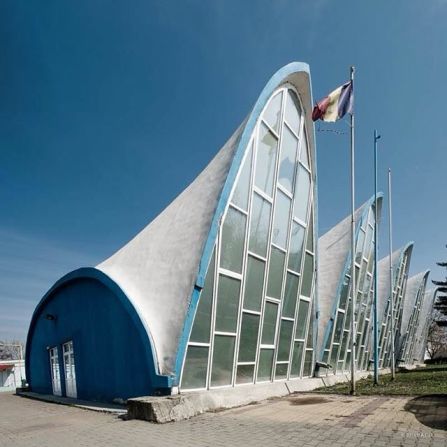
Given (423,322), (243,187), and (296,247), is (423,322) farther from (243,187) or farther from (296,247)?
(243,187)

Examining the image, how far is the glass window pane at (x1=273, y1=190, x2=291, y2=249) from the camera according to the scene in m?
15.4

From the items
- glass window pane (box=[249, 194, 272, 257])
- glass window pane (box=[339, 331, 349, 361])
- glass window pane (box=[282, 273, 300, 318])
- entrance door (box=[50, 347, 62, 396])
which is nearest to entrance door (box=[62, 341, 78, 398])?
entrance door (box=[50, 347, 62, 396])

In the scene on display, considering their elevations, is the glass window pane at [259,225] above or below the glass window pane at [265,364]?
above

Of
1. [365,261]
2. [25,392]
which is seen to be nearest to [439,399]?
[365,261]

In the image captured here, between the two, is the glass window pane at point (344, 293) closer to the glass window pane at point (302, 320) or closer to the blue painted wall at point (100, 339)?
the glass window pane at point (302, 320)

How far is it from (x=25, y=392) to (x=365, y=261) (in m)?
19.8

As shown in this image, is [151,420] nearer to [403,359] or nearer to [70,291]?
[70,291]

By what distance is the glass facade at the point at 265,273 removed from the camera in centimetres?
1208

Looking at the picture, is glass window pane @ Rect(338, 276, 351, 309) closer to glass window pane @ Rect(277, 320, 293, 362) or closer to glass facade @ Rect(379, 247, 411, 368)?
glass window pane @ Rect(277, 320, 293, 362)

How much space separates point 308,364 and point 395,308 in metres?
20.7

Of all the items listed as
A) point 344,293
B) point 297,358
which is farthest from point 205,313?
point 344,293

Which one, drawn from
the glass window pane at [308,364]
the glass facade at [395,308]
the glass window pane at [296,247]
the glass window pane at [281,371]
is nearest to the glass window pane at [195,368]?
the glass window pane at [281,371]

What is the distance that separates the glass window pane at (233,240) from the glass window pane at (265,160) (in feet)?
5.55

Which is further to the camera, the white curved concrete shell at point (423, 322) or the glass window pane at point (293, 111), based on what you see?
the white curved concrete shell at point (423, 322)
